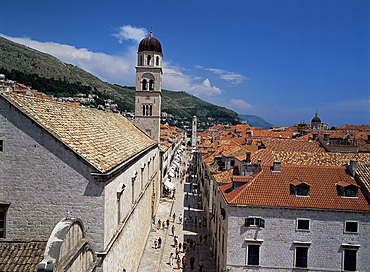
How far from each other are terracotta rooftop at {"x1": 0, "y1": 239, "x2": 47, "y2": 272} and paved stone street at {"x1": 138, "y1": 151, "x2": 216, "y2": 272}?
13.9 metres

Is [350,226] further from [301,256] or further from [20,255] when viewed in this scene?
[20,255]

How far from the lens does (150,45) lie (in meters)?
35.5

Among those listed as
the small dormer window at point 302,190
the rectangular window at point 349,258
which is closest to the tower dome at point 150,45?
the small dormer window at point 302,190

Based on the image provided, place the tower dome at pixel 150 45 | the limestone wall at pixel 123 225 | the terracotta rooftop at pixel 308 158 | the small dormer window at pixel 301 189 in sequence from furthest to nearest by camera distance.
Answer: the tower dome at pixel 150 45 < the terracotta rooftop at pixel 308 158 < the small dormer window at pixel 301 189 < the limestone wall at pixel 123 225

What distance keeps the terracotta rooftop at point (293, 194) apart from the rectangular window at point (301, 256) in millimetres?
2699

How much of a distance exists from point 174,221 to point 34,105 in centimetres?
2624

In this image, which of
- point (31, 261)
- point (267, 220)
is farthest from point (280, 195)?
point (31, 261)

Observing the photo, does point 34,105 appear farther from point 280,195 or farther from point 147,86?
point 147,86

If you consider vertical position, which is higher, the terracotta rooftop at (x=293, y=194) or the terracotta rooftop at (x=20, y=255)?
the terracotta rooftop at (x=293, y=194)

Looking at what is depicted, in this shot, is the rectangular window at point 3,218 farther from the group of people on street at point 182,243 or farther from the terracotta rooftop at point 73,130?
the group of people on street at point 182,243

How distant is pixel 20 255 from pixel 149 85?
28579 millimetres

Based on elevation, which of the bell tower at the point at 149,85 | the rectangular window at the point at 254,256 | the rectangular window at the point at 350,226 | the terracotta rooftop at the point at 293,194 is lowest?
the rectangular window at the point at 254,256

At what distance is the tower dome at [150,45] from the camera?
35.5 m

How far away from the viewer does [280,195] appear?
19609 mm
